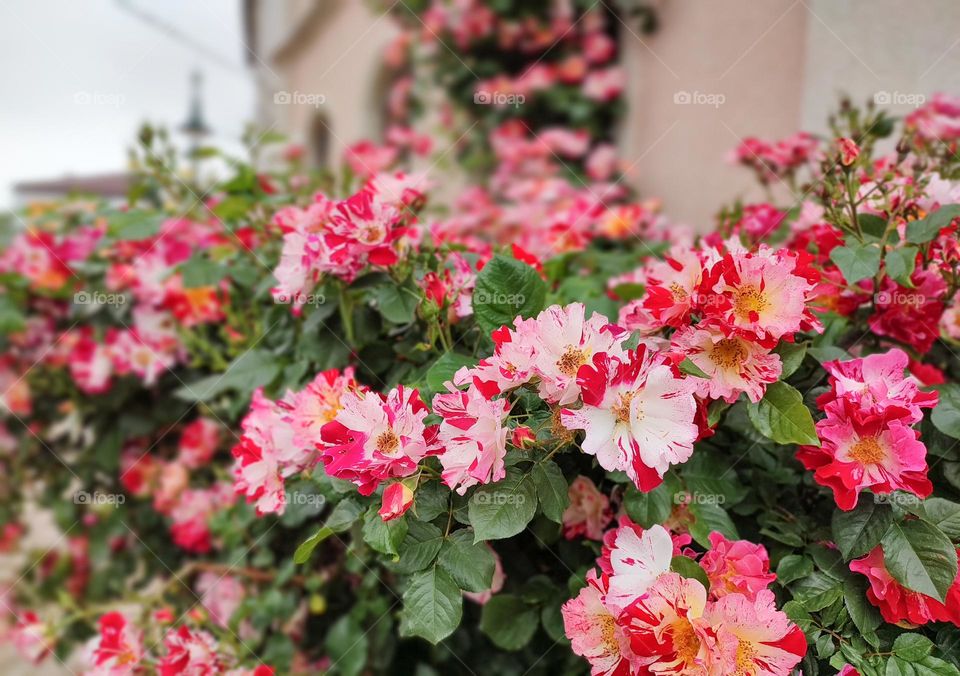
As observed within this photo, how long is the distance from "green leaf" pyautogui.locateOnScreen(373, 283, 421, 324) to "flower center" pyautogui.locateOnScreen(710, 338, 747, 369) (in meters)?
0.37

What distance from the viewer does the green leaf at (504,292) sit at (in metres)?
0.80

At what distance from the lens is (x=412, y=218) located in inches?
38.5

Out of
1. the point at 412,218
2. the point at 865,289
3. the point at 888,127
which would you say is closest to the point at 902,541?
the point at 865,289

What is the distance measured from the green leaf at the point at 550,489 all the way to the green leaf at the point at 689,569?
0.12 m

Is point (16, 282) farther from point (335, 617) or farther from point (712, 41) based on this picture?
point (712, 41)

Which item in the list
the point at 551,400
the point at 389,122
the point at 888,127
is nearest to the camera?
the point at 551,400

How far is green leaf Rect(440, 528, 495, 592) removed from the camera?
0.68 m

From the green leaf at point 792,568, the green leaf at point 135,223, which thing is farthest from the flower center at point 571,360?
the green leaf at point 135,223

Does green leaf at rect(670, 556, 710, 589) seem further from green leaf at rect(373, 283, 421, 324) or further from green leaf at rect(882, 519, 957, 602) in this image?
green leaf at rect(373, 283, 421, 324)

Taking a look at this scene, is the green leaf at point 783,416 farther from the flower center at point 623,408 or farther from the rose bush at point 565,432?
the flower center at point 623,408

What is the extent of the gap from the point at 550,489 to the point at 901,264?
0.51 metres

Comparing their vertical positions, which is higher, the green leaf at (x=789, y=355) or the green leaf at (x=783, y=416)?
the green leaf at (x=789, y=355)

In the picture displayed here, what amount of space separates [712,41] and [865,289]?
1659mm

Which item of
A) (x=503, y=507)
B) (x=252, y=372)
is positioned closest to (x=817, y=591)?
(x=503, y=507)
